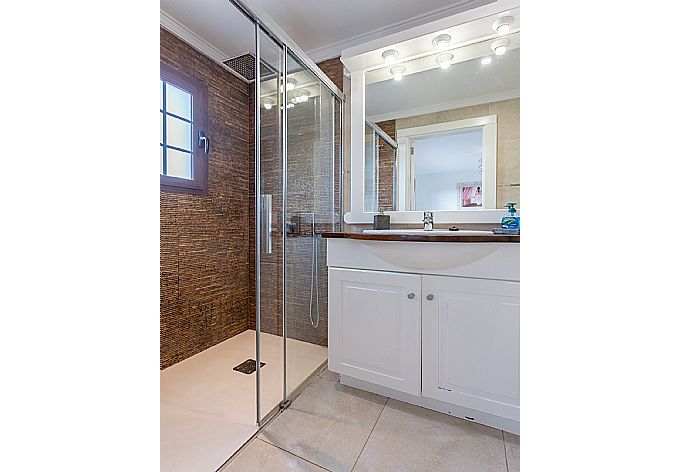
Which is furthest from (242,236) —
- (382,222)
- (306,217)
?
(382,222)

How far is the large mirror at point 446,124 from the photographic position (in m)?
1.84

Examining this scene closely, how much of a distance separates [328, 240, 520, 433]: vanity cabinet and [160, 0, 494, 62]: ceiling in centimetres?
153

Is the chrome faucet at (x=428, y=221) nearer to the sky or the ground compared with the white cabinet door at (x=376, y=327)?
nearer to the sky

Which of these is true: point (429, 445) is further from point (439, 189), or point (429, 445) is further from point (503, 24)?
point (503, 24)

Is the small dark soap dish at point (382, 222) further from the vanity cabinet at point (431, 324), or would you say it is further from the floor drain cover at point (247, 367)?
the floor drain cover at point (247, 367)

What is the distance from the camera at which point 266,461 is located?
1.26 metres

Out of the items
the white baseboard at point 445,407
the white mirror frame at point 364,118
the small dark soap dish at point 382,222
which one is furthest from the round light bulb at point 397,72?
the white baseboard at point 445,407

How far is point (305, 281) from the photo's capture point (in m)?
1.91

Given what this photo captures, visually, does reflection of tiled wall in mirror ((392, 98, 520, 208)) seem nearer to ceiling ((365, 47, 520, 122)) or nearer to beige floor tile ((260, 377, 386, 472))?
ceiling ((365, 47, 520, 122))

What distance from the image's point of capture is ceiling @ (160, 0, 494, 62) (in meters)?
1.97

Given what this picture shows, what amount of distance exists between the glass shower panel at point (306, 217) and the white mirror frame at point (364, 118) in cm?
17
